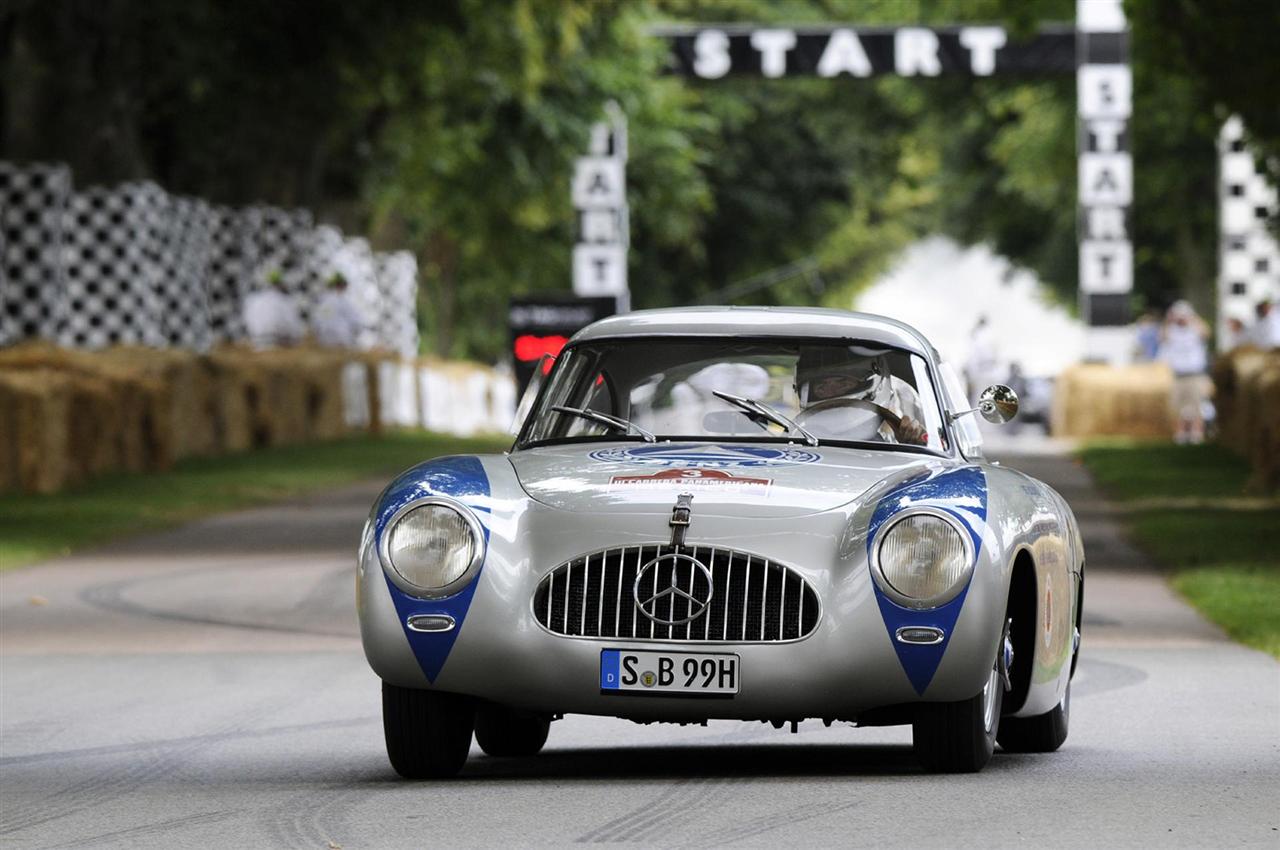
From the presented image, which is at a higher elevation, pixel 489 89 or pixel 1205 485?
pixel 489 89

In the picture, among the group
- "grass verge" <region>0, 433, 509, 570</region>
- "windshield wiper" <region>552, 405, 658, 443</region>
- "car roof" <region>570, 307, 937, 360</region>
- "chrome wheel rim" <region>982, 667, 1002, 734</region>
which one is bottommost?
"grass verge" <region>0, 433, 509, 570</region>

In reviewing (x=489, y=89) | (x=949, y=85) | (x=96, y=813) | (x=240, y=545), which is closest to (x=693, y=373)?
(x=96, y=813)

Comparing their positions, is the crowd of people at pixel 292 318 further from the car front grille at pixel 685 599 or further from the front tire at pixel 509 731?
the car front grille at pixel 685 599

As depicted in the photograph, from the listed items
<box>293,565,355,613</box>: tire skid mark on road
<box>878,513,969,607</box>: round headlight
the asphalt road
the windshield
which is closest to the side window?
the windshield

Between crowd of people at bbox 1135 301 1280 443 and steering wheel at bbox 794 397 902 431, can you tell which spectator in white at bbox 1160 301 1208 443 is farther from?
steering wheel at bbox 794 397 902 431

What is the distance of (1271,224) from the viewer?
1178 inches

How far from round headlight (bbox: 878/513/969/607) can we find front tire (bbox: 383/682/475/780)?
1.32 m

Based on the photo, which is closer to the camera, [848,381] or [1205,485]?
[848,381]

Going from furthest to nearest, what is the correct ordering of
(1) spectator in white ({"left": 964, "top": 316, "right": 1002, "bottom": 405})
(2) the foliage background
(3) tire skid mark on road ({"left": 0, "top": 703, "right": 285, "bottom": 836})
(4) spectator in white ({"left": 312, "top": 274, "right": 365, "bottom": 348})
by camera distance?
(4) spectator in white ({"left": 312, "top": 274, "right": 365, "bottom": 348}), (1) spectator in white ({"left": 964, "top": 316, "right": 1002, "bottom": 405}), (2) the foliage background, (3) tire skid mark on road ({"left": 0, "top": 703, "right": 285, "bottom": 836})

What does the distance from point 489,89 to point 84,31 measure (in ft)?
43.4

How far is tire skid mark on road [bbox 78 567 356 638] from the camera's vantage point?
44.9ft

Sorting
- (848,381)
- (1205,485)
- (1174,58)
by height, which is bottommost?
(1205,485)

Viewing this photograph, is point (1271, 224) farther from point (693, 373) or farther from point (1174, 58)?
point (693, 373)

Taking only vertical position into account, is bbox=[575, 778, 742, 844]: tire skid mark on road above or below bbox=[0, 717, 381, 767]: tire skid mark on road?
above
